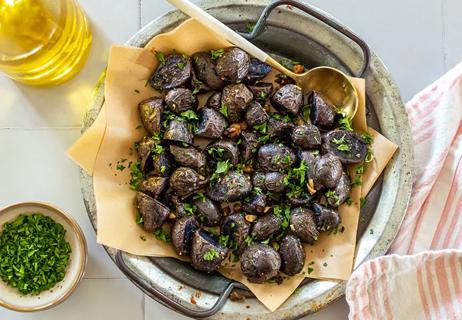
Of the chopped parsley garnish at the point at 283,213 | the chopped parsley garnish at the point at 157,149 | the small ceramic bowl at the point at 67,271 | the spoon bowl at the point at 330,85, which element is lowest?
the small ceramic bowl at the point at 67,271

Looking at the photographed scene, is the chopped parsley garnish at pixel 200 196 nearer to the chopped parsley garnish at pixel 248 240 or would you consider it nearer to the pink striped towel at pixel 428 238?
the chopped parsley garnish at pixel 248 240

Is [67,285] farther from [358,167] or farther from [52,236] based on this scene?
[358,167]

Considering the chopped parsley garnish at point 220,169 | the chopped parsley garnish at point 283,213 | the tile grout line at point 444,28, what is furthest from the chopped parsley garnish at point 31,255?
the tile grout line at point 444,28

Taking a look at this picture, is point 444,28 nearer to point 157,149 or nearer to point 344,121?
point 344,121

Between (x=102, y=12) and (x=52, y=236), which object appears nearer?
(x=52, y=236)

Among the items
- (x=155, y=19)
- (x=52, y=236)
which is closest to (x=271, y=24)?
(x=155, y=19)

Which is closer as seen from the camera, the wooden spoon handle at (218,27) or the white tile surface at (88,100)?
the wooden spoon handle at (218,27)

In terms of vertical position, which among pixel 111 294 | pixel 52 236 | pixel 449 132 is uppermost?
pixel 449 132
